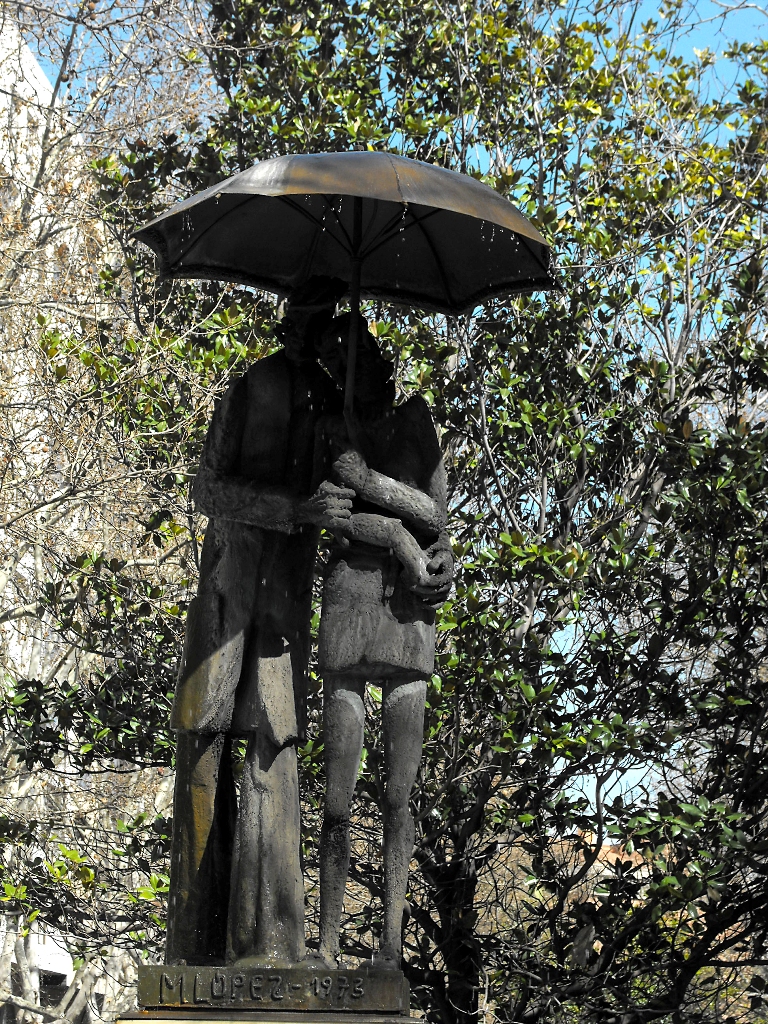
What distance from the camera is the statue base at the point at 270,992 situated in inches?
170

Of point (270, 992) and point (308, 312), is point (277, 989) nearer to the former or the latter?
point (270, 992)

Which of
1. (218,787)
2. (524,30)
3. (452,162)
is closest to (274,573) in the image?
(218,787)

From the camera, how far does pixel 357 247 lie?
16.7 feet

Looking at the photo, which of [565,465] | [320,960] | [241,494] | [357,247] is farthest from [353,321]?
[565,465]

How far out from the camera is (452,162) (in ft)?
34.6

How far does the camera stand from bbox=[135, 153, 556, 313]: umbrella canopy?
5.31m

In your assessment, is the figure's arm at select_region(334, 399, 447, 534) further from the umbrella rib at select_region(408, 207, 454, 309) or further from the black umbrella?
the umbrella rib at select_region(408, 207, 454, 309)

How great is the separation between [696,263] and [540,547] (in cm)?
321

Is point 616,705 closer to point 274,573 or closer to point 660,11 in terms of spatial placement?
point 274,573

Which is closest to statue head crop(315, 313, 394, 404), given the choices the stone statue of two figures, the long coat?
the stone statue of two figures

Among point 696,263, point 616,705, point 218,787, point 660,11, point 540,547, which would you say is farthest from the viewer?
point 660,11

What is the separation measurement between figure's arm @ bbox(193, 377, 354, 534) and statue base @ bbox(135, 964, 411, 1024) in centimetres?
147

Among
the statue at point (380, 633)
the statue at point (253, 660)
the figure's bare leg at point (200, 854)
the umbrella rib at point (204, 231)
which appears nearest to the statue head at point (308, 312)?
the statue at point (253, 660)

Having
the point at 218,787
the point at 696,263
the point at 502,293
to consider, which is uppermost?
the point at 696,263
